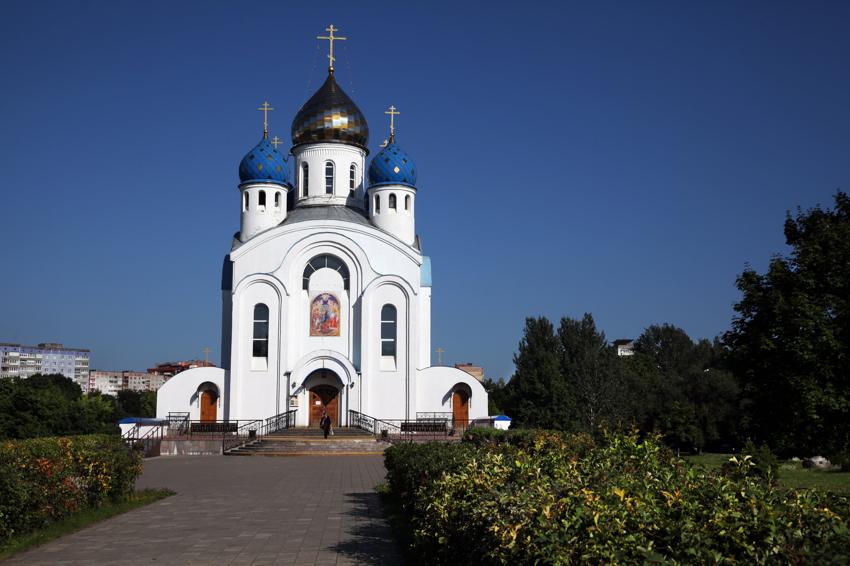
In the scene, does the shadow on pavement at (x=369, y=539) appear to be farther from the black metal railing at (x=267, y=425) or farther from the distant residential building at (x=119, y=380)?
the distant residential building at (x=119, y=380)

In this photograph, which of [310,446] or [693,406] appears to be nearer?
[310,446]

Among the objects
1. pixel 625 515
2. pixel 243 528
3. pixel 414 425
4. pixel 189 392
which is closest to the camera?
pixel 625 515

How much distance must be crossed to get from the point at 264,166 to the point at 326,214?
3.16 meters

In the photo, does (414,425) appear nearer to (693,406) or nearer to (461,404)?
(461,404)

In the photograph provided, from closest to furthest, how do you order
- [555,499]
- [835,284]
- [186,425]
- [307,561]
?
[555,499]
[307,561]
[835,284]
[186,425]

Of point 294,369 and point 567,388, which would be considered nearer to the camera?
point 294,369

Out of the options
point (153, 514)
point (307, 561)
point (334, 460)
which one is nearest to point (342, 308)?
point (334, 460)

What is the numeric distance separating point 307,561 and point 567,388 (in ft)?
104

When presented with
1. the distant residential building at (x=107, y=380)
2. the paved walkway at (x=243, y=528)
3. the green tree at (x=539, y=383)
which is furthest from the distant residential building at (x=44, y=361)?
the paved walkway at (x=243, y=528)

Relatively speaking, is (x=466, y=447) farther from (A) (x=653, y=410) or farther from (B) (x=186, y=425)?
(A) (x=653, y=410)

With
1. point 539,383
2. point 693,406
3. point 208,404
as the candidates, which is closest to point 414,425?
point 208,404

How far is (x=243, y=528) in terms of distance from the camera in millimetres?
10328

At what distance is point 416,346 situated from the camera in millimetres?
31328

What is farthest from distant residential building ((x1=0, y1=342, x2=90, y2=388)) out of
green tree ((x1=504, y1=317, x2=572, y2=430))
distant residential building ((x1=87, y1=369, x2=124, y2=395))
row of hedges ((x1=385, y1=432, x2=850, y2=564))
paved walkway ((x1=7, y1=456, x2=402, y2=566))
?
row of hedges ((x1=385, y1=432, x2=850, y2=564))
